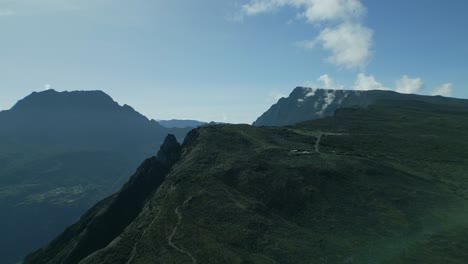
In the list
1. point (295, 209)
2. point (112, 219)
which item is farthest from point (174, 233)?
point (112, 219)

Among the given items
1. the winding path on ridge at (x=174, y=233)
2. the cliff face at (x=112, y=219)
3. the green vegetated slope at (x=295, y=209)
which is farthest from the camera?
the cliff face at (x=112, y=219)

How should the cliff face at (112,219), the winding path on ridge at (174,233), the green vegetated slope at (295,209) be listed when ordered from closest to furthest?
1. the winding path on ridge at (174,233)
2. the green vegetated slope at (295,209)
3. the cliff face at (112,219)

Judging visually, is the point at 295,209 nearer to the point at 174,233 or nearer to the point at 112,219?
the point at 174,233

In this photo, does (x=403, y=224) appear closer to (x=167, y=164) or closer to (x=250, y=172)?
(x=250, y=172)

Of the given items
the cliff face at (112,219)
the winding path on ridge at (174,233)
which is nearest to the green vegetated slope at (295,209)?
the winding path on ridge at (174,233)

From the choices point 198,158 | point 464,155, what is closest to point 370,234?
point 198,158

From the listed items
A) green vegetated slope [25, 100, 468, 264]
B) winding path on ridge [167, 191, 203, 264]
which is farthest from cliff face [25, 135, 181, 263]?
winding path on ridge [167, 191, 203, 264]

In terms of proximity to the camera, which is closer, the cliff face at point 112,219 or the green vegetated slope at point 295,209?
the green vegetated slope at point 295,209

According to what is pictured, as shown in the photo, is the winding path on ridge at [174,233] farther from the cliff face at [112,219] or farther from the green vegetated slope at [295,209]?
the cliff face at [112,219]
